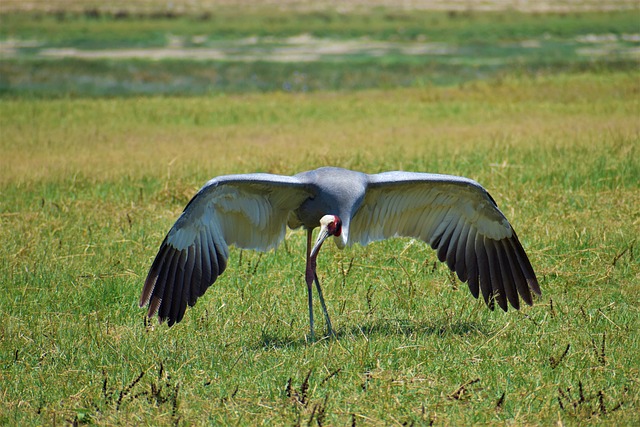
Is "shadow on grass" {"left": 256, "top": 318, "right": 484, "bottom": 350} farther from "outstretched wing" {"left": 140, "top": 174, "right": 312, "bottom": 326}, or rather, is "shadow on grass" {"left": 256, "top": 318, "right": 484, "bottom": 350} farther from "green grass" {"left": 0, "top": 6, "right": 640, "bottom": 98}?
"green grass" {"left": 0, "top": 6, "right": 640, "bottom": 98}

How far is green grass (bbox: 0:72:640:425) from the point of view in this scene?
450cm

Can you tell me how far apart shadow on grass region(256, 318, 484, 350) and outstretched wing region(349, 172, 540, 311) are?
24 cm

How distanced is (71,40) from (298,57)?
28.8 ft

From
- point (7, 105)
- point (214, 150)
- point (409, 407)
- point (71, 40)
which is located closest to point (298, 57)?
point (71, 40)

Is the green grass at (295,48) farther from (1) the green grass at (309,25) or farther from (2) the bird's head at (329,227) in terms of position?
(2) the bird's head at (329,227)

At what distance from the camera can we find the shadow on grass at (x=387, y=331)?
546 cm

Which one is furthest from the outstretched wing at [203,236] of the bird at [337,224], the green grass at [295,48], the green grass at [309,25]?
the green grass at [309,25]

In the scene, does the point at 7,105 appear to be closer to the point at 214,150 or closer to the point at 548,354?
the point at 214,150

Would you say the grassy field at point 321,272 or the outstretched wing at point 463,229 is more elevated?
the outstretched wing at point 463,229

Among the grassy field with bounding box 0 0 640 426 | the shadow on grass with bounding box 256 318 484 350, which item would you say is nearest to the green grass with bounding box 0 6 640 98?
the grassy field with bounding box 0 0 640 426

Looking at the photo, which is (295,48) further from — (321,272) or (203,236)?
(203,236)

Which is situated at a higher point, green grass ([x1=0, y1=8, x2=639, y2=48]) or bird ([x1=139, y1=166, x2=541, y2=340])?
bird ([x1=139, y1=166, x2=541, y2=340])

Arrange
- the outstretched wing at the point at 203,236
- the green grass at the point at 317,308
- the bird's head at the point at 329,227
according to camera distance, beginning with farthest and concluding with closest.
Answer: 1. the bird's head at the point at 329,227
2. the outstretched wing at the point at 203,236
3. the green grass at the point at 317,308

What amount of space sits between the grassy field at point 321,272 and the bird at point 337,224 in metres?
0.25
